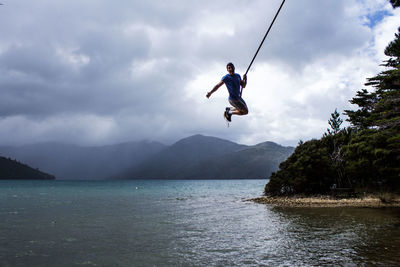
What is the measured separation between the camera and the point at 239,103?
9.26 metres

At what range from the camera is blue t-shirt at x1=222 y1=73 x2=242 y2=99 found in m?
9.23

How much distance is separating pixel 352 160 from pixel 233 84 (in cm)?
3034

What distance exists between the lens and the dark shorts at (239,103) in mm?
9250

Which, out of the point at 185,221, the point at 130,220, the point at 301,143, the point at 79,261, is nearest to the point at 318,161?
the point at 301,143

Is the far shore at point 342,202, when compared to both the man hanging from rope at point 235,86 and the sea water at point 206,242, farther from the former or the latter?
the man hanging from rope at point 235,86

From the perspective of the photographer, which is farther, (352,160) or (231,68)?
(352,160)

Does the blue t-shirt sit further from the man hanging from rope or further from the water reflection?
the water reflection

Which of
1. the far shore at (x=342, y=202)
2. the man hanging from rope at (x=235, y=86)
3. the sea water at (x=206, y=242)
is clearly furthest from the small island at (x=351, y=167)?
the man hanging from rope at (x=235, y=86)

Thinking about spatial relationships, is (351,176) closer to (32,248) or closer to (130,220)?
(130,220)

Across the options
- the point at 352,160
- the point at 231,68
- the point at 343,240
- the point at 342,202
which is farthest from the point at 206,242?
the point at 352,160

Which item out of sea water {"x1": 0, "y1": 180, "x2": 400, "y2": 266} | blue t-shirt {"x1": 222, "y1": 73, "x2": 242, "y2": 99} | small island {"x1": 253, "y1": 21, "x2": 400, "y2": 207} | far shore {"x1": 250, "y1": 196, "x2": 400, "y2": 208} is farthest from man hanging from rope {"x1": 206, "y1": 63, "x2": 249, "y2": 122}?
far shore {"x1": 250, "y1": 196, "x2": 400, "y2": 208}

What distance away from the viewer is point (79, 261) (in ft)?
37.9

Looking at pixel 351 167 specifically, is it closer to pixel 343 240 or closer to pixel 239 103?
pixel 343 240

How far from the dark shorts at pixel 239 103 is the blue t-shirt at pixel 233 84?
102mm
